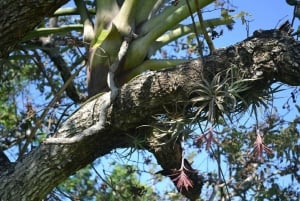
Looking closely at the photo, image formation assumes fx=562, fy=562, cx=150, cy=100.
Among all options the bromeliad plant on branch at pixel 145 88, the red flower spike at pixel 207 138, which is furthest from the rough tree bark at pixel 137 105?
the red flower spike at pixel 207 138

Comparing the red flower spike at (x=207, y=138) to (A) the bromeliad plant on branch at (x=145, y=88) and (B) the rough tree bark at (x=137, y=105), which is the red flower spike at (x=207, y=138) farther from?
(B) the rough tree bark at (x=137, y=105)

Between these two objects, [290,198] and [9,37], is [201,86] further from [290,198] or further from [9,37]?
[290,198]

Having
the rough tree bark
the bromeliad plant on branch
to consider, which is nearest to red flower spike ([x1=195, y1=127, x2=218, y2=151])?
the bromeliad plant on branch

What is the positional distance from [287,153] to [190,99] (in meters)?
1.79

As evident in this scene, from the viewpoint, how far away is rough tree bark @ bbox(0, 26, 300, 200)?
1.66 m

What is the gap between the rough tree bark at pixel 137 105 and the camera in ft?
5.45

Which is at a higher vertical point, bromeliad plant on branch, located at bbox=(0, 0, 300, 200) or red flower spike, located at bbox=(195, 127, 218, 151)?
bromeliad plant on branch, located at bbox=(0, 0, 300, 200)

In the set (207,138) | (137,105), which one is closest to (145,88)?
(137,105)

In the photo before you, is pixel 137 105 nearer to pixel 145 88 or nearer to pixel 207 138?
pixel 145 88

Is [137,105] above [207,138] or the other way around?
above

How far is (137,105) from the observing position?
69.0 inches

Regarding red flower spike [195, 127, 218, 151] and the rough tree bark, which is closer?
red flower spike [195, 127, 218, 151]

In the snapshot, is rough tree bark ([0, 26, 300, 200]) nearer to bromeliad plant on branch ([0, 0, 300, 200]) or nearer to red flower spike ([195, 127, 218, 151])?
Result: bromeliad plant on branch ([0, 0, 300, 200])

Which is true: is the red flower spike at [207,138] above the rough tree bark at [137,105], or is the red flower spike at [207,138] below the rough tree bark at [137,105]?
below
